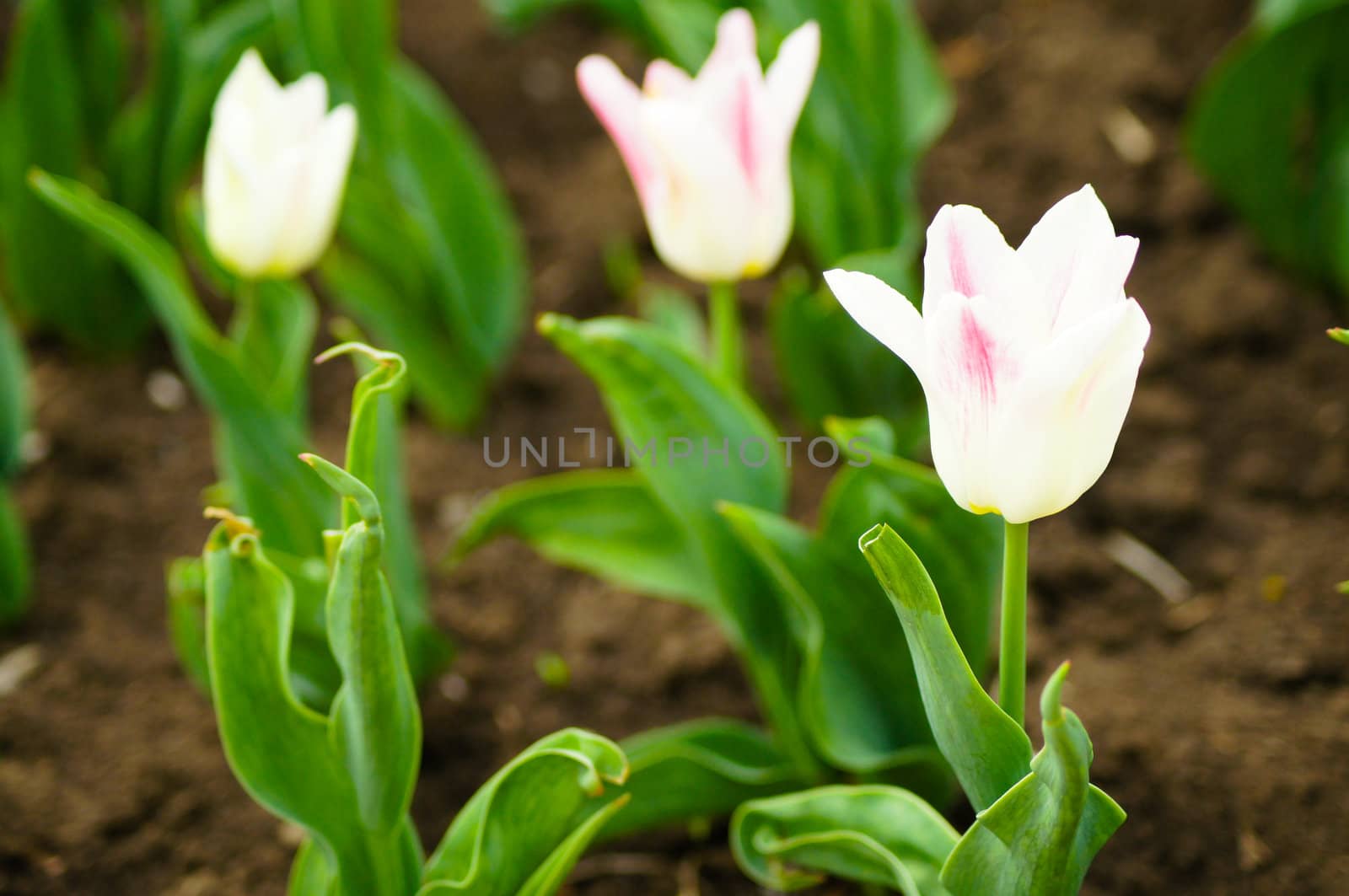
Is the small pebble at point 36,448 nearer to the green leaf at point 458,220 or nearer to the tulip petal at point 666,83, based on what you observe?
the green leaf at point 458,220

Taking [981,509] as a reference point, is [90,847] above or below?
below

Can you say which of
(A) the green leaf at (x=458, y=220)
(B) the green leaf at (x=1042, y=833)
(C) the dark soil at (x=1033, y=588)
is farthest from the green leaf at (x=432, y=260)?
(B) the green leaf at (x=1042, y=833)

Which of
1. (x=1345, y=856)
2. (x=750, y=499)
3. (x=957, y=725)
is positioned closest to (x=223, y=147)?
(x=750, y=499)

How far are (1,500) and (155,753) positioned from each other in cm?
31

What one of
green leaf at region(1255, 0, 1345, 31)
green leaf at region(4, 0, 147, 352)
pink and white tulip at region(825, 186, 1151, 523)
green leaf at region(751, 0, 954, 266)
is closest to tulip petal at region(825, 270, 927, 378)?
pink and white tulip at region(825, 186, 1151, 523)

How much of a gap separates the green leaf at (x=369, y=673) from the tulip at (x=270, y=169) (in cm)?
40

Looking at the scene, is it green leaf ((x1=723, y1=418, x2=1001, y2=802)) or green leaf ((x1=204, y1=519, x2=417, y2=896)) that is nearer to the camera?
green leaf ((x1=204, y1=519, x2=417, y2=896))

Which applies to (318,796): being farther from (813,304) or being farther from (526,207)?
(526,207)

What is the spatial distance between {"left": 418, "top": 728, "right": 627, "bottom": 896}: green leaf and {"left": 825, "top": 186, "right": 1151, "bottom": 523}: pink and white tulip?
302mm

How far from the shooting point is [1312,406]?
170 centimetres

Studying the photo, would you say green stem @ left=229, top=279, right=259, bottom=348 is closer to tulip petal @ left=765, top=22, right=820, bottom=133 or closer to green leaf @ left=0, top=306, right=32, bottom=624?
green leaf @ left=0, top=306, right=32, bottom=624

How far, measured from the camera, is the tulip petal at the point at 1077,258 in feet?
2.39

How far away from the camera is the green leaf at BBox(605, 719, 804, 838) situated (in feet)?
3.70

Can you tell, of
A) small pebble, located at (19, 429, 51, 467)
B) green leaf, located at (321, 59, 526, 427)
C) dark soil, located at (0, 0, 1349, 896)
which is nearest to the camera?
dark soil, located at (0, 0, 1349, 896)
